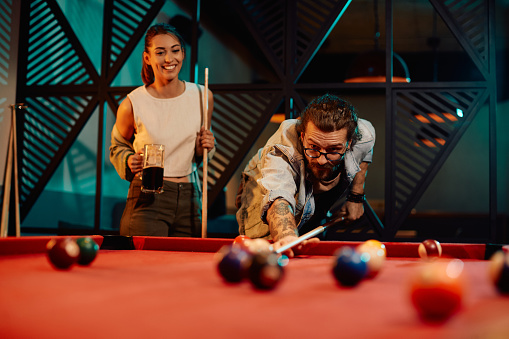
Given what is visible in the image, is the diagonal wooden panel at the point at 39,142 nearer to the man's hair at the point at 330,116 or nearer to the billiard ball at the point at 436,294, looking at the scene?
the man's hair at the point at 330,116

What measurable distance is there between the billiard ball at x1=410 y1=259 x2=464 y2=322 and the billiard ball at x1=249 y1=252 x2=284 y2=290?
0.97 ft

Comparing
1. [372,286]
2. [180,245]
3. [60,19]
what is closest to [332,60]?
[60,19]

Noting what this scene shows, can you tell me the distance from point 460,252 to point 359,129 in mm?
1057

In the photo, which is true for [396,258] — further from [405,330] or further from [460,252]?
[405,330]

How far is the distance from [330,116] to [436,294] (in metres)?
1.57

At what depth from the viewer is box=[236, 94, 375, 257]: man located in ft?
7.12

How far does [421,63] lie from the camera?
27.0 ft

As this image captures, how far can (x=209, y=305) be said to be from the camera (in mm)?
854

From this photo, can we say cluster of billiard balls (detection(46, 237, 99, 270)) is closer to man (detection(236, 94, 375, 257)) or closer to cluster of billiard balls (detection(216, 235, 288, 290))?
cluster of billiard balls (detection(216, 235, 288, 290))

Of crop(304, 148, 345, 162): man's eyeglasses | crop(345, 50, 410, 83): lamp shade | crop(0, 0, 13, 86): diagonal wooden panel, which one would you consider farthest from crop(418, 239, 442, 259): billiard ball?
crop(0, 0, 13, 86): diagonal wooden panel

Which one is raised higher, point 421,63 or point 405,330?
point 421,63

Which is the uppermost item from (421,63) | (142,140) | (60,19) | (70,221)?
(421,63)

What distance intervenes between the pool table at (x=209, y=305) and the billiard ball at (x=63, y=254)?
0.08 ft

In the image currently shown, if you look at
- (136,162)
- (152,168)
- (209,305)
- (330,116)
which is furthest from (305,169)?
(209,305)
